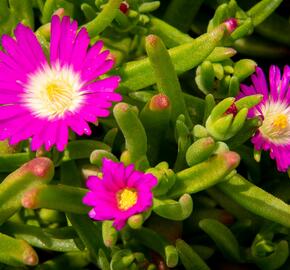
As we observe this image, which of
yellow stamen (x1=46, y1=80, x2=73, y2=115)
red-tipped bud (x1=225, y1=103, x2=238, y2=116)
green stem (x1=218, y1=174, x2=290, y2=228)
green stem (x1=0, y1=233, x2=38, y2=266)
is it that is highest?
red-tipped bud (x1=225, y1=103, x2=238, y2=116)

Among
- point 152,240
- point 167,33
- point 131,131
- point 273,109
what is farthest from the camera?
point 167,33

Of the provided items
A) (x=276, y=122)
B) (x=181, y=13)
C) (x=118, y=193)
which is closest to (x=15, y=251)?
(x=118, y=193)

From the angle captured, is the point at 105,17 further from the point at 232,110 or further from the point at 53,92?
the point at 232,110

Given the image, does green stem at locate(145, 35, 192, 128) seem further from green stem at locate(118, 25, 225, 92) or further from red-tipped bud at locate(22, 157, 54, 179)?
red-tipped bud at locate(22, 157, 54, 179)

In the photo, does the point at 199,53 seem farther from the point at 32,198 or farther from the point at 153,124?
the point at 32,198

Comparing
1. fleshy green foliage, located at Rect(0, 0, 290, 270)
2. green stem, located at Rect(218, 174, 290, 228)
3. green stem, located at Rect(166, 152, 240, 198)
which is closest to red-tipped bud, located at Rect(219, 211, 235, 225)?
fleshy green foliage, located at Rect(0, 0, 290, 270)

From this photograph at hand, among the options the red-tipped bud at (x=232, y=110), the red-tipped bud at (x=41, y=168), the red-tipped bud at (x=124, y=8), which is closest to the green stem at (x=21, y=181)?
the red-tipped bud at (x=41, y=168)

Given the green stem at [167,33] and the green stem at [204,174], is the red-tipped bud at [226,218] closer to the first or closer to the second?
the green stem at [204,174]
